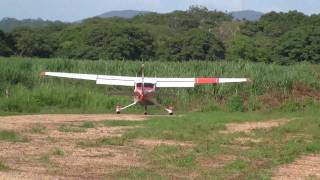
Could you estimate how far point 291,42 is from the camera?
176 ft

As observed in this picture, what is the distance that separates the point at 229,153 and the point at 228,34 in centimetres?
6916

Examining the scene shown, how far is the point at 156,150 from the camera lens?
12.1m

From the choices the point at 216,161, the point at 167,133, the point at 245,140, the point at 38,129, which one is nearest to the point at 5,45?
the point at 38,129

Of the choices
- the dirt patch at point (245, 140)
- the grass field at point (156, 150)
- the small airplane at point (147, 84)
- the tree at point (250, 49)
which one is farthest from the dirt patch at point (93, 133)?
the tree at point (250, 49)

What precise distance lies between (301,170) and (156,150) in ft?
9.81

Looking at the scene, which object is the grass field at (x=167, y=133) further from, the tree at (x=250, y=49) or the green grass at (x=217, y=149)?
the tree at (x=250, y=49)

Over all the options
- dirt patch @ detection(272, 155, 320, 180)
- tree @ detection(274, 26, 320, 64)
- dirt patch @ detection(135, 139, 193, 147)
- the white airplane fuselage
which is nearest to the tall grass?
the white airplane fuselage

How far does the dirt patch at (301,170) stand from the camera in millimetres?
9409

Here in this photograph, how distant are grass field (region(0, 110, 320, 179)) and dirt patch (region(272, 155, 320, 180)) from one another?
0.02 meters

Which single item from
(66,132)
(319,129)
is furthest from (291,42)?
(66,132)

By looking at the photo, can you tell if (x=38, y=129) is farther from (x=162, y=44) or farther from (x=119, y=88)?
(x=162, y=44)

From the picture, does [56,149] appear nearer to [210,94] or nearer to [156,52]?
[210,94]

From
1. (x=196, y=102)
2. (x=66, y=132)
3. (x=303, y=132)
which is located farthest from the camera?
(x=196, y=102)

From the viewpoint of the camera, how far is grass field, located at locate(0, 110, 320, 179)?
9359 millimetres
